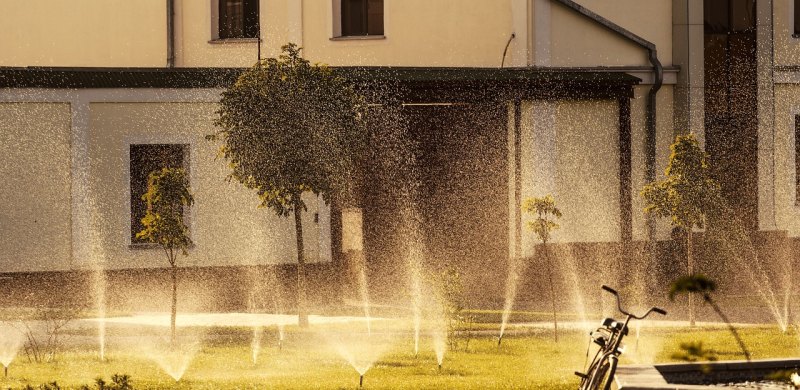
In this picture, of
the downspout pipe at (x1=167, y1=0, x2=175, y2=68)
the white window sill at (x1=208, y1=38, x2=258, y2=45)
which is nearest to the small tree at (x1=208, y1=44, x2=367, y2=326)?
the white window sill at (x1=208, y1=38, x2=258, y2=45)

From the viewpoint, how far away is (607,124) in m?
28.1

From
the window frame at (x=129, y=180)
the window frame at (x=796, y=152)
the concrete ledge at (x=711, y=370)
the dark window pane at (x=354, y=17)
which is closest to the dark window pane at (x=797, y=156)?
the window frame at (x=796, y=152)

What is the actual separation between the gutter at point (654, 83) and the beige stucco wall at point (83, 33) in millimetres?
7542

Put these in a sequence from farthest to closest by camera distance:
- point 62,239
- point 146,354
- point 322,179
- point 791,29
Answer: point 791,29
point 62,239
point 322,179
point 146,354

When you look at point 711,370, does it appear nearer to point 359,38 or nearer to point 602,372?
point 602,372

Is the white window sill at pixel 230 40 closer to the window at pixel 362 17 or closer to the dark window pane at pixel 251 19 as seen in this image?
the dark window pane at pixel 251 19

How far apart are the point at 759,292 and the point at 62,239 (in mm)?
10779

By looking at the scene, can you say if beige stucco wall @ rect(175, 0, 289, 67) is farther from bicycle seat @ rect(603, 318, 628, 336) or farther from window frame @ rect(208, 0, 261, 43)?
bicycle seat @ rect(603, 318, 628, 336)

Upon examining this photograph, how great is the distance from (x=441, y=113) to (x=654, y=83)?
3936 millimetres

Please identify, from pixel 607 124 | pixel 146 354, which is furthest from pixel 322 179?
pixel 607 124

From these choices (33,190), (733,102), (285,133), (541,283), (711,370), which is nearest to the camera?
(711,370)

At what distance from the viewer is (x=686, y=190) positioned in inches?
838

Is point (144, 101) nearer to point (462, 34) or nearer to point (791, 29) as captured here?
point (462, 34)

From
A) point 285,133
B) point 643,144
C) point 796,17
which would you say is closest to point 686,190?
point 285,133
